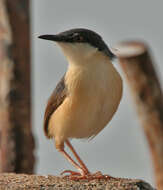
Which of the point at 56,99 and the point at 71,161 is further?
the point at 71,161

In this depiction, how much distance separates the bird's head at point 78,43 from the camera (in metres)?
5.61

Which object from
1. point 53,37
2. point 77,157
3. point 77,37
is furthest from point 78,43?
point 77,157

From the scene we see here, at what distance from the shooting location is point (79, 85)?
5.51m

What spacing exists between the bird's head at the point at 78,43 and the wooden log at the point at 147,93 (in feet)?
13.8

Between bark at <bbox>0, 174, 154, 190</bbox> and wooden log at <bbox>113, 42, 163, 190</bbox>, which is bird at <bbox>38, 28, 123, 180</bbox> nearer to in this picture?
bark at <bbox>0, 174, 154, 190</bbox>

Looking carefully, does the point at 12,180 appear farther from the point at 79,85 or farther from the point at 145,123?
the point at 145,123

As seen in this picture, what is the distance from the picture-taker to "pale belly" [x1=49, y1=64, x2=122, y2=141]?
5.46 m

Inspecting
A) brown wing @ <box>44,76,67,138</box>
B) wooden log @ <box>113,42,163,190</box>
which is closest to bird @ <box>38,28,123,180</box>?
brown wing @ <box>44,76,67,138</box>

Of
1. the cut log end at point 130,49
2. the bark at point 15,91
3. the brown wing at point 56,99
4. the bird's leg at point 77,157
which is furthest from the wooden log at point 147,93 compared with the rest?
the brown wing at point 56,99

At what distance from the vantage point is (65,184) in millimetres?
5453

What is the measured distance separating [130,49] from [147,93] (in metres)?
0.90

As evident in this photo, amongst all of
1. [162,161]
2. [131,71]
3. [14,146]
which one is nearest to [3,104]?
[14,146]

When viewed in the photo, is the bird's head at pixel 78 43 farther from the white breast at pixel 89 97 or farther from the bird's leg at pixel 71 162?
the bird's leg at pixel 71 162

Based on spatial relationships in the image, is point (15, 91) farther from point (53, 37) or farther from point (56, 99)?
point (53, 37)
